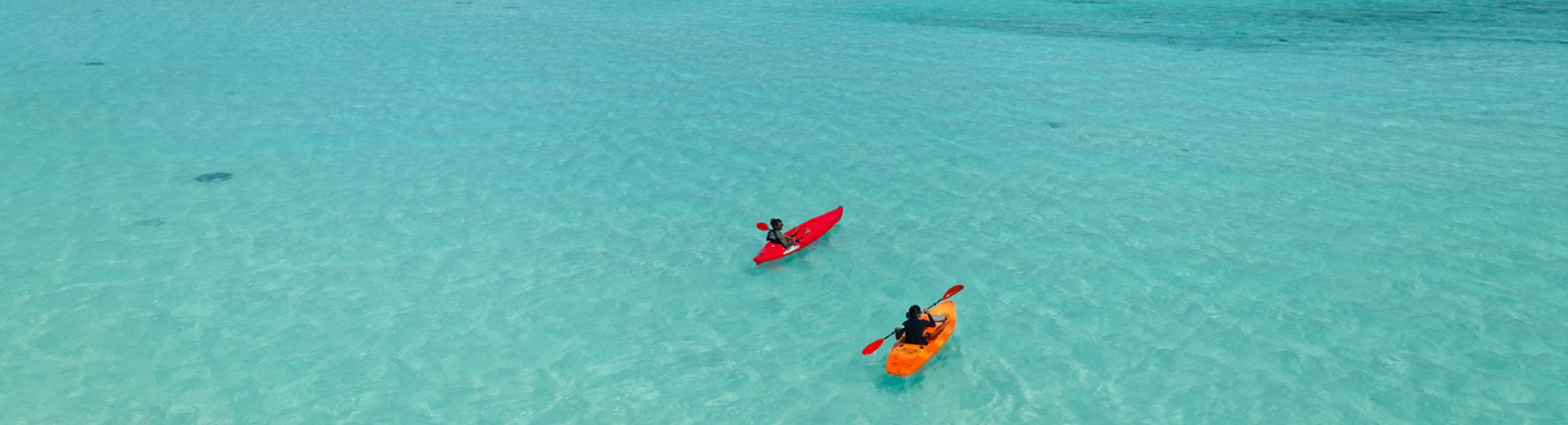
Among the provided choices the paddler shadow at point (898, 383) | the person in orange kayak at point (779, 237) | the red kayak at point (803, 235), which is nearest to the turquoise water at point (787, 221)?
the paddler shadow at point (898, 383)

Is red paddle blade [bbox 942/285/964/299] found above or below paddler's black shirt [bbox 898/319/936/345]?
below

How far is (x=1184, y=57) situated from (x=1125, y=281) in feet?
48.6

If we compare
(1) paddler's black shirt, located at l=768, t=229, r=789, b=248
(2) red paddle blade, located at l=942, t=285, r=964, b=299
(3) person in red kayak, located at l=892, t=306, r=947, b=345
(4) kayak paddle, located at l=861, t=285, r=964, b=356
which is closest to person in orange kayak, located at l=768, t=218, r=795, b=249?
(1) paddler's black shirt, located at l=768, t=229, r=789, b=248

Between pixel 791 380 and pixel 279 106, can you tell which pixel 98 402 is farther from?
pixel 279 106

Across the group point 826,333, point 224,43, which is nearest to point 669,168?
point 826,333

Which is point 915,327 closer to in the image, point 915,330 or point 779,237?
point 915,330

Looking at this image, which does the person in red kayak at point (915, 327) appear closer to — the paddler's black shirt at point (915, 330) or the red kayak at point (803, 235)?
the paddler's black shirt at point (915, 330)

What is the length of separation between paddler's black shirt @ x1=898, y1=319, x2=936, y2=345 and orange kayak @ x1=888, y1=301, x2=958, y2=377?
0.04 metres

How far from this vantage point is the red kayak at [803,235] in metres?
12.0

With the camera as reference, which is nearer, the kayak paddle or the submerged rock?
the kayak paddle

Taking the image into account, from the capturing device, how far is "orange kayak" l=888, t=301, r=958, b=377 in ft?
31.0

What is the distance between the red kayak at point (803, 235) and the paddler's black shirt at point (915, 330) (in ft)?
8.94

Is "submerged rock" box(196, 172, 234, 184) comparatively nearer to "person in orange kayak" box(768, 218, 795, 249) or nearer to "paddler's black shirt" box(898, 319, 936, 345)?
"person in orange kayak" box(768, 218, 795, 249)

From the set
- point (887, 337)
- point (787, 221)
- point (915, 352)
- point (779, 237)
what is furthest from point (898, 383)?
point (787, 221)
